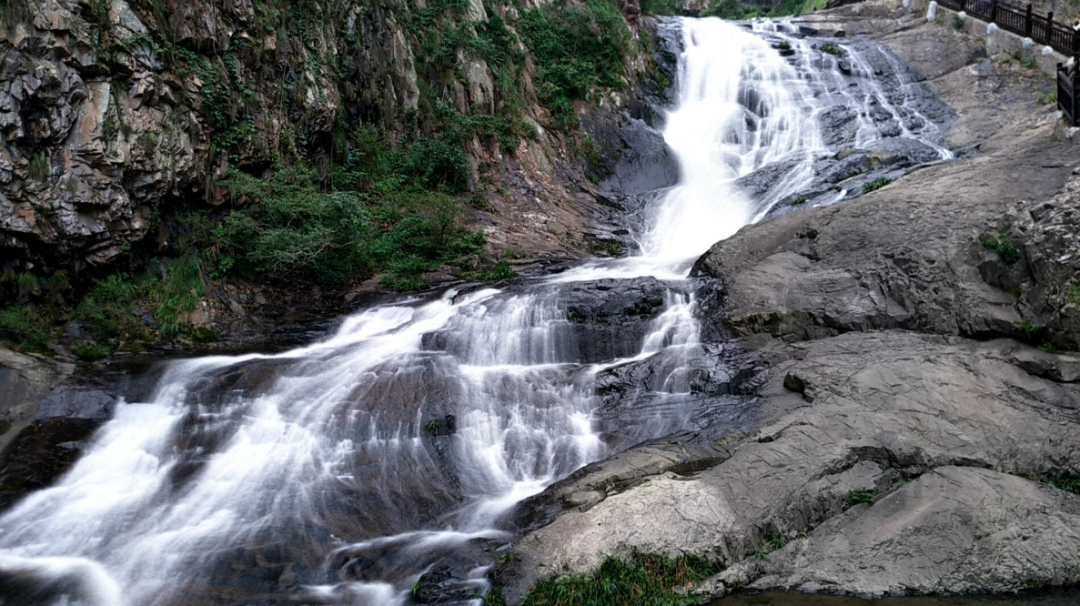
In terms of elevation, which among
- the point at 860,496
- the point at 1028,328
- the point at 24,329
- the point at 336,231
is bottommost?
the point at 860,496

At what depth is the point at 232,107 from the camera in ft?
43.7

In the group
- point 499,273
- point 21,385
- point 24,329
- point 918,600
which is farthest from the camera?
point 499,273

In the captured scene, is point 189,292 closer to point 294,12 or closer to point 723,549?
point 294,12

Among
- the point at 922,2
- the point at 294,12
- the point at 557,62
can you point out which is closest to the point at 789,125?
the point at 557,62

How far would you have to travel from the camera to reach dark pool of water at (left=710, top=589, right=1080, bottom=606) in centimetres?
572

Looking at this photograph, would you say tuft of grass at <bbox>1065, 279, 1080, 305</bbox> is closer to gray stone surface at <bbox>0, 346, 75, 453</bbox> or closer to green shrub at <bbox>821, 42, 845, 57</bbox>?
gray stone surface at <bbox>0, 346, 75, 453</bbox>

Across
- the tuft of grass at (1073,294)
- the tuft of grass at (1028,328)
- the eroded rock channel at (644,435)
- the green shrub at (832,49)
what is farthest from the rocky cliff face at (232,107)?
the green shrub at (832,49)

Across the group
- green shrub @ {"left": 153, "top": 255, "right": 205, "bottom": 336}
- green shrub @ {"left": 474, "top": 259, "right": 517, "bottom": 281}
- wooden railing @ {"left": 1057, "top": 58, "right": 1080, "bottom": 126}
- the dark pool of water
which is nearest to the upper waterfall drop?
green shrub @ {"left": 474, "top": 259, "right": 517, "bottom": 281}

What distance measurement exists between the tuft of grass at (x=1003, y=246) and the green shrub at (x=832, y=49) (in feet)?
62.2

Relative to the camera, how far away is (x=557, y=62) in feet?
74.6

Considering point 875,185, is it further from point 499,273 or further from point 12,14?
point 12,14

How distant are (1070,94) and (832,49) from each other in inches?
632

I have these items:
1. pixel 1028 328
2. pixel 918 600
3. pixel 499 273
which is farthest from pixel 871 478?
pixel 499 273

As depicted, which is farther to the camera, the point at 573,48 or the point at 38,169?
the point at 573,48
